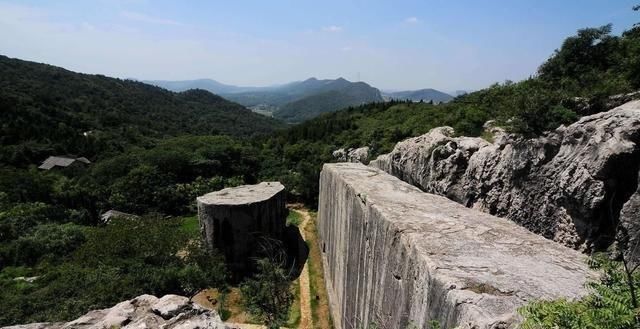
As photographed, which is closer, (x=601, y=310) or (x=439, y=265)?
(x=601, y=310)

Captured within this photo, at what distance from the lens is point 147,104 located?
115688 millimetres

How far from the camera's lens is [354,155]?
105 feet

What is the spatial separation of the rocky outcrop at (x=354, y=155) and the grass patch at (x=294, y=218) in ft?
20.5

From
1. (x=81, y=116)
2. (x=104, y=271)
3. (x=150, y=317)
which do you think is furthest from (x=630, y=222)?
(x=81, y=116)

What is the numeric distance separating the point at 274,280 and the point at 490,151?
7.80 meters

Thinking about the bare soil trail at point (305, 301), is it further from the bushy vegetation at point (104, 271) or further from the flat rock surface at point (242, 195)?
the flat rock surface at point (242, 195)

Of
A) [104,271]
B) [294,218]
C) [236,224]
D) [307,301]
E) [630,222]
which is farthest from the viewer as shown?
[294,218]

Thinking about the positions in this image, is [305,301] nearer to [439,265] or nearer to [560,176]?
[560,176]

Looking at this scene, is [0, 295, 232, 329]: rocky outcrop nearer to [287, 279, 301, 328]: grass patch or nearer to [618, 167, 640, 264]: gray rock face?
[618, 167, 640, 264]: gray rock face

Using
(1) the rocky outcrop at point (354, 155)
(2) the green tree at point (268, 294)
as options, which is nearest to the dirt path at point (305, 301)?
(2) the green tree at point (268, 294)

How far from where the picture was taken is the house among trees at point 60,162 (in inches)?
1874

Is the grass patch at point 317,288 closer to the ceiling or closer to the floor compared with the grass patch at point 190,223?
closer to the ceiling

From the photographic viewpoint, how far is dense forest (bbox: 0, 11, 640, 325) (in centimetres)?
1199

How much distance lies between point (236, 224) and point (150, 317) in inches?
475
